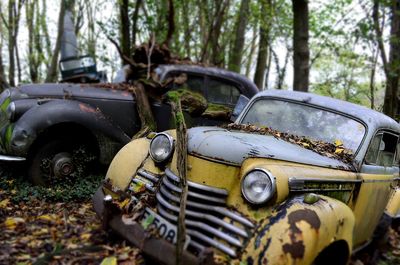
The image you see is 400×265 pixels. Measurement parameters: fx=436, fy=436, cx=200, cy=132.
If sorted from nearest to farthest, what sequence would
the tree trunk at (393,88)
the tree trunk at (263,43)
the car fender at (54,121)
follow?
the car fender at (54,121), the tree trunk at (393,88), the tree trunk at (263,43)

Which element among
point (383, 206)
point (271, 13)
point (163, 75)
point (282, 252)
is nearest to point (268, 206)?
point (282, 252)

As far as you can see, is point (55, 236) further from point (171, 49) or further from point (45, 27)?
point (45, 27)

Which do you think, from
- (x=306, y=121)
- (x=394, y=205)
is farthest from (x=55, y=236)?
(x=394, y=205)

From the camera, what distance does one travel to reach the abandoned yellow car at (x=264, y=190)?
3078 mm

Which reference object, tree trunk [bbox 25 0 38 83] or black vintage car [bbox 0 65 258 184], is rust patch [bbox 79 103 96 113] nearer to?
black vintage car [bbox 0 65 258 184]

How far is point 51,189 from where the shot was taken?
556 cm

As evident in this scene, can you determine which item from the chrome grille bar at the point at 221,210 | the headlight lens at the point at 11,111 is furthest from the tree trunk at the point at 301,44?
the chrome grille bar at the point at 221,210

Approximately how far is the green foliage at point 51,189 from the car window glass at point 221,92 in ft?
8.41

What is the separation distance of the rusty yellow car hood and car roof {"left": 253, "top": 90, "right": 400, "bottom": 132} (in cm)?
68

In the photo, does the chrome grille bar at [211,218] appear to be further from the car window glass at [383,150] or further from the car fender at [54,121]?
the car fender at [54,121]

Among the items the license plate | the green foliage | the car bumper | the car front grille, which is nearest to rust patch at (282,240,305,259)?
the car front grille

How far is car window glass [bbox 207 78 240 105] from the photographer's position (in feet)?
24.8

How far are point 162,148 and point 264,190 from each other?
112cm

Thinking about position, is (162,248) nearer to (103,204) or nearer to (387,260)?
(103,204)
